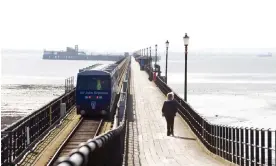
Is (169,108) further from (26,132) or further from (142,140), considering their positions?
(26,132)

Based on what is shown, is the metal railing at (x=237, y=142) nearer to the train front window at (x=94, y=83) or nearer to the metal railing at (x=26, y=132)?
the metal railing at (x=26, y=132)

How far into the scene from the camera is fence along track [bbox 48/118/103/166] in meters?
19.7

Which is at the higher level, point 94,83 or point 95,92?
point 94,83

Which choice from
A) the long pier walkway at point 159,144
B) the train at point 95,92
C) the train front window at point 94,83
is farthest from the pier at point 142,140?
the train front window at point 94,83

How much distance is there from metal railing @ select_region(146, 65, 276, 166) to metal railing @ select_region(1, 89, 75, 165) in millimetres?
6135

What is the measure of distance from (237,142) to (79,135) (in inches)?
414

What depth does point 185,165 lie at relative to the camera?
A: 1489cm

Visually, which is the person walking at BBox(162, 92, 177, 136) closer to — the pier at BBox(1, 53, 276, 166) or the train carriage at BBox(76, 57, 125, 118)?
the pier at BBox(1, 53, 276, 166)

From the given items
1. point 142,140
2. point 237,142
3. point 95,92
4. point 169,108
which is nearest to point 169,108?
point 169,108

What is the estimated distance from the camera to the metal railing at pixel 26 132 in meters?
14.8

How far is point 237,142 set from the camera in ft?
50.6

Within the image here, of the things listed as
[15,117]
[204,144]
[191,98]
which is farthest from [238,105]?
[204,144]

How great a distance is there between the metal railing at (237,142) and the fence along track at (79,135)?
4874 mm

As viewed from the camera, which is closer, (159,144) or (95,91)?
(159,144)
